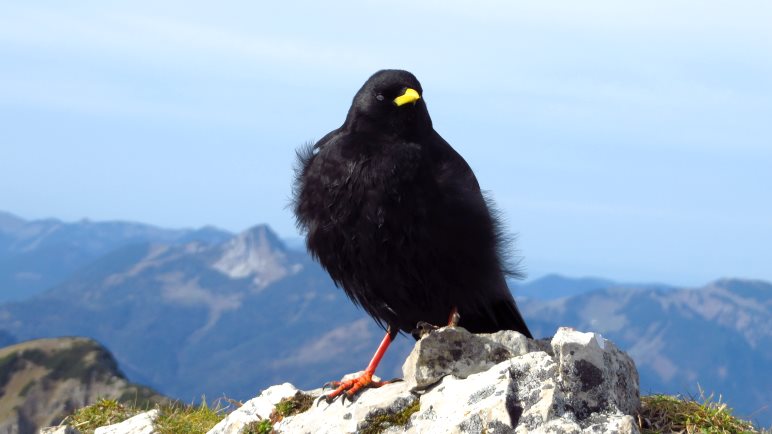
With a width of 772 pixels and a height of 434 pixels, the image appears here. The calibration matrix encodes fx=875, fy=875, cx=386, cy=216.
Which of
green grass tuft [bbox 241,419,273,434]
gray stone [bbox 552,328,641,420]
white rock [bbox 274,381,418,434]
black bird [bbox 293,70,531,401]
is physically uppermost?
black bird [bbox 293,70,531,401]

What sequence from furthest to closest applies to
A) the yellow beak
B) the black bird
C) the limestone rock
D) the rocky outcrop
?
the limestone rock → the yellow beak → the black bird → the rocky outcrop

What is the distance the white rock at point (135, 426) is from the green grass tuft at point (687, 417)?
5.35 meters

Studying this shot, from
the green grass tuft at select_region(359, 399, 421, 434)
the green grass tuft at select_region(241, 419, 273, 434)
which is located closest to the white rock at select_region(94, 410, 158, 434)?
the green grass tuft at select_region(241, 419, 273, 434)

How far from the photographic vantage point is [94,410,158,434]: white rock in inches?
386

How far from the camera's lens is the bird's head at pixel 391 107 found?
27.0 feet

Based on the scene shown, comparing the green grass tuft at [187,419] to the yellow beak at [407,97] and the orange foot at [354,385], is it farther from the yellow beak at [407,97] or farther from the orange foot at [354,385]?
the yellow beak at [407,97]

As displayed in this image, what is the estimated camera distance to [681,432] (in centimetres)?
727

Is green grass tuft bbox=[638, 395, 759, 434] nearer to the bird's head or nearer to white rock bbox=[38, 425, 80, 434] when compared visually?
the bird's head

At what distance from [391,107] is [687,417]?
382cm

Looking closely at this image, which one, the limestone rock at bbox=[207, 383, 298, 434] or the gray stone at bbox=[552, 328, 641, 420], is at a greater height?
the gray stone at bbox=[552, 328, 641, 420]

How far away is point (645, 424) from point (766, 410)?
2.31 meters

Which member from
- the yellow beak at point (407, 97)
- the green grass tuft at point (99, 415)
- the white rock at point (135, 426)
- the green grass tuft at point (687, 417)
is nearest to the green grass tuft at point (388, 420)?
the green grass tuft at point (687, 417)

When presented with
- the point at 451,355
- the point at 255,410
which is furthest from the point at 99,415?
the point at 451,355

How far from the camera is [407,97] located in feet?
27.0
